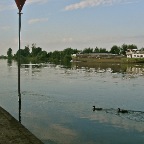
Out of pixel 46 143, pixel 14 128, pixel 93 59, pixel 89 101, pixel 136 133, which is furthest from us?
pixel 93 59

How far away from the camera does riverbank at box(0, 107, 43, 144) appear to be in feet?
37.3

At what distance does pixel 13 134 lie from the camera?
40.7 ft

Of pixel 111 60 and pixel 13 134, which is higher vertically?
pixel 111 60

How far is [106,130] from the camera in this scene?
722 inches

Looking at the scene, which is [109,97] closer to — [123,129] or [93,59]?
[123,129]

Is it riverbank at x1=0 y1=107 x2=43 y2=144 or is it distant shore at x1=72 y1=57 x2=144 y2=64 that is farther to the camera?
distant shore at x1=72 y1=57 x2=144 y2=64

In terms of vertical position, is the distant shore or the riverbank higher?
the distant shore

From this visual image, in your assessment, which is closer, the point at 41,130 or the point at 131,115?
the point at 41,130

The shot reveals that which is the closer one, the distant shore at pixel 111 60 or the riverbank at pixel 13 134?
the riverbank at pixel 13 134

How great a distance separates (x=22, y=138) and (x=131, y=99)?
21.6m

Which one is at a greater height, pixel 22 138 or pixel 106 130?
pixel 22 138

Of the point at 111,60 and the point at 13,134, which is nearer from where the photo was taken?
the point at 13,134

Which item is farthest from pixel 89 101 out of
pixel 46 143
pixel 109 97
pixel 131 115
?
pixel 46 143

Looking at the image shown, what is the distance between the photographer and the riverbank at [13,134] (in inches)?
448
